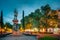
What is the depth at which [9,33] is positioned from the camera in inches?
166

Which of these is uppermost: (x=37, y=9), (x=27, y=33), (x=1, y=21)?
(x=37, y=9)

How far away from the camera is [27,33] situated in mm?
4270

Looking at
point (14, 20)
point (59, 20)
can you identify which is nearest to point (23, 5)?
point (14, 20)

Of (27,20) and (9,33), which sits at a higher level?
(27,20)

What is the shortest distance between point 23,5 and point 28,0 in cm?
19

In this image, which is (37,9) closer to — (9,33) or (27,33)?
(27,33)

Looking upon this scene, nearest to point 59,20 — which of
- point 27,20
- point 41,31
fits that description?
point 41,31

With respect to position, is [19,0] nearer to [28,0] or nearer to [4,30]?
[28,0]

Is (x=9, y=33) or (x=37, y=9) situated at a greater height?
(x=37, y=9)

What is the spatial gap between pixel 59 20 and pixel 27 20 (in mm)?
841

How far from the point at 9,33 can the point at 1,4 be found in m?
0.80

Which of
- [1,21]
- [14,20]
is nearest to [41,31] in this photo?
[14,20]

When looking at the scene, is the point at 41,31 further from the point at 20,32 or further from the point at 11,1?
the point at 11,1

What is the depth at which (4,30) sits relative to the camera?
4.24 metres
